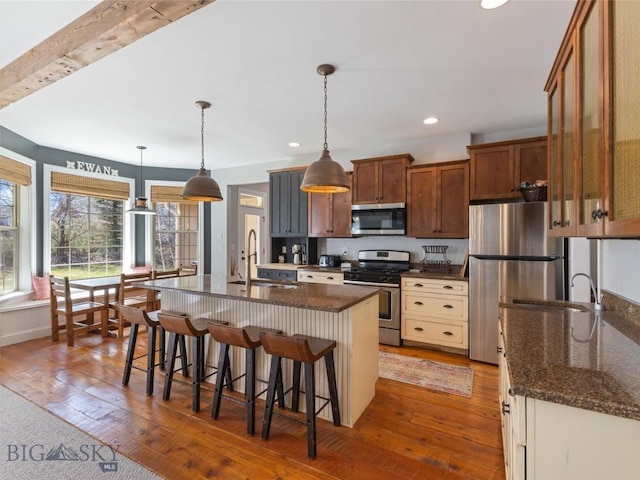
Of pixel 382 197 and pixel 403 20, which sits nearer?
pixel 403 20

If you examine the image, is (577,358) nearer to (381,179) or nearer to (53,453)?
(53,453)

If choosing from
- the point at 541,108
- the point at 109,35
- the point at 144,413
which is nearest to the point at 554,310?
the point at 541,108

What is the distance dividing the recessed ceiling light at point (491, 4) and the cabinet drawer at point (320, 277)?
3044 millimetres

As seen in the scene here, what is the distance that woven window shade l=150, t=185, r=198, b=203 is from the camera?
18.9 feet

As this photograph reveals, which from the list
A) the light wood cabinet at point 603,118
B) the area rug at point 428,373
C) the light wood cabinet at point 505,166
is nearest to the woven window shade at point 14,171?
the area rug at point 428,373

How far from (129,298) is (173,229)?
5.59ft

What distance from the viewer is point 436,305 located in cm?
361

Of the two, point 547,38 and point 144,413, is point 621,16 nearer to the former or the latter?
point 547,38

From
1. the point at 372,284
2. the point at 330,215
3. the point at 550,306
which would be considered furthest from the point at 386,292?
the point at 550,306

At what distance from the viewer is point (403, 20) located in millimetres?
1919

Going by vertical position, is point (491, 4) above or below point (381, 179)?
above

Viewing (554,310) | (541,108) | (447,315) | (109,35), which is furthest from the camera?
(447,315)

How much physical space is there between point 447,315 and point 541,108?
7.69 feet

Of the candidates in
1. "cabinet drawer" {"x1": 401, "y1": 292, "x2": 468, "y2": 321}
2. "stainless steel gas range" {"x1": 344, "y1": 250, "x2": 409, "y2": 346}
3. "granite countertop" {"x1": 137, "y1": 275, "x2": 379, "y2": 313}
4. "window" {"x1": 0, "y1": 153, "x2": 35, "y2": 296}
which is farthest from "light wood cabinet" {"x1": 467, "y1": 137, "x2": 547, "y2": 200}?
"window" {"x1": 0, "y1": 153, "x2": 35, "y2": 296}
